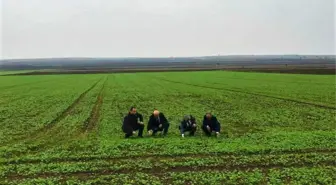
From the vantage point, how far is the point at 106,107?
3500 centimetres

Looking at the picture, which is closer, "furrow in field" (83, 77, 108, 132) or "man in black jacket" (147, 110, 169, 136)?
"man in black jacket" (147, 110, 169, 136)

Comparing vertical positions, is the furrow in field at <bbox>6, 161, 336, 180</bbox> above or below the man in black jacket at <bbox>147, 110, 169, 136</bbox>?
below

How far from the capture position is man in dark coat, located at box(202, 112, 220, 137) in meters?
20.3

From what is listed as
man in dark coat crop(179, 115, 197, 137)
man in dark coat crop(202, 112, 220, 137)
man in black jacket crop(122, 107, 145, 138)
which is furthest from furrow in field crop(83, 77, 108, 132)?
man in dark coat crop(202, 112, 220, 137)

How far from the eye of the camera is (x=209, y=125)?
67.4 ft

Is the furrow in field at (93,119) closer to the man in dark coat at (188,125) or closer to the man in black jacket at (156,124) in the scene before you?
the man in black jacket at (156,124)

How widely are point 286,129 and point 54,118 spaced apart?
15.8m

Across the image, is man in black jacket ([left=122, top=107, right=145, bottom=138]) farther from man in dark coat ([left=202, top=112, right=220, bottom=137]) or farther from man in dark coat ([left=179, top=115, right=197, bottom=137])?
man in dark coat ([left=202, top=112, right=220, bottom=137])

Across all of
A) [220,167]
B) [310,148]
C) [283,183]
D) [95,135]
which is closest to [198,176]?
[220,167]

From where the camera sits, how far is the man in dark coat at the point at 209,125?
20328 mm

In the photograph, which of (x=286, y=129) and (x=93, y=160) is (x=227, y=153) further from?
(x=286, y=129)

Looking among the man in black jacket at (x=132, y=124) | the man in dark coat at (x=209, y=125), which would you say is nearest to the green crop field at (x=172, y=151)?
the man in dark coat at (x=209, y=125)

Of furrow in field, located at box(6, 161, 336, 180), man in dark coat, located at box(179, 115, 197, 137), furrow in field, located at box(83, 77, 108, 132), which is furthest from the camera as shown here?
furrow in field, located at box(83, 77, 108, 132)

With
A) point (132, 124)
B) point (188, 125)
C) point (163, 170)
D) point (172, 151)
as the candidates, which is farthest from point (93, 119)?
point (163, 170)
